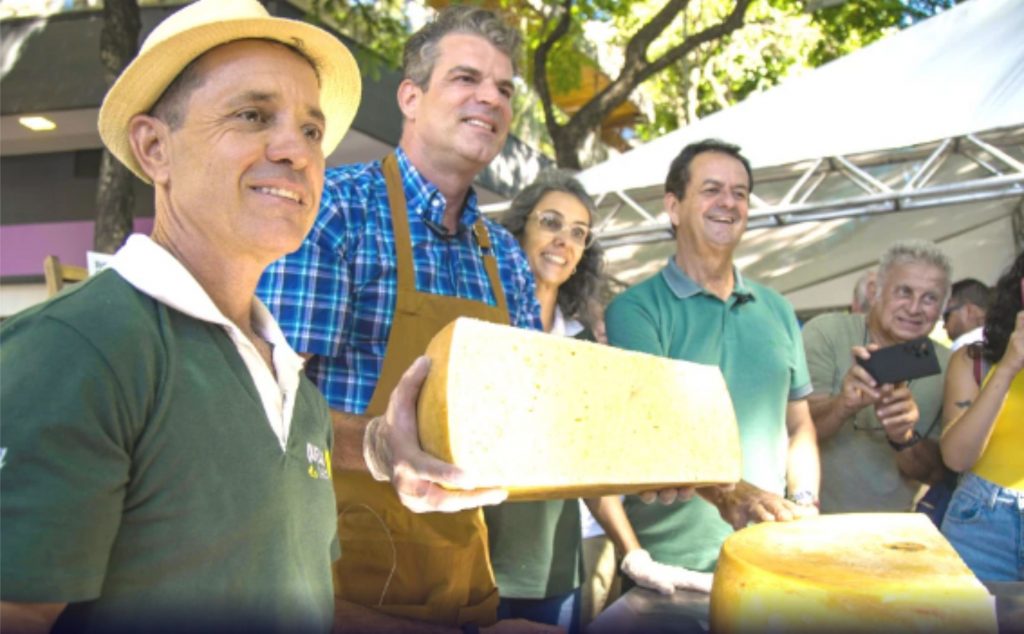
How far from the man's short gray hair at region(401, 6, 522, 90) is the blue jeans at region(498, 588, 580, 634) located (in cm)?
135

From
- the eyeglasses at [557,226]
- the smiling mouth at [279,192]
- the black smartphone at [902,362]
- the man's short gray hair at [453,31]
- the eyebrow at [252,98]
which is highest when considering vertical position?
the man's short gray hair at [453,31]

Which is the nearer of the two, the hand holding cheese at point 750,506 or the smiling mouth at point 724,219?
the hand holding cheese at point 750,506

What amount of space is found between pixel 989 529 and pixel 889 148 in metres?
2.43

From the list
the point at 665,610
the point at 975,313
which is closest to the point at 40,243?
the point at 975,313

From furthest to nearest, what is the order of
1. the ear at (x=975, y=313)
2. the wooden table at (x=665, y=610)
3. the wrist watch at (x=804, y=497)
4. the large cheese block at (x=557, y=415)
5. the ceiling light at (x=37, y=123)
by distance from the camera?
1. the ceiling light at (x=37, y=123)
2. the ear at (x=975, y=313)
3. the wrist watch at (x=804, y=497)
4. the wooden table at (x=665, y=610)
5. the large cheese block at (x=557, y=415)

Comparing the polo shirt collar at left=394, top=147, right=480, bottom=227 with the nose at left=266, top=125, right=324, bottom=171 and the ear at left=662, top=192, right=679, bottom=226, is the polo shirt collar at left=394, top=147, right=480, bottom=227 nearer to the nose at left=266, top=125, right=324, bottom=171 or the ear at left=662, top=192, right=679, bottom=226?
the nose at left=266, top=125, right=324, bottom=171

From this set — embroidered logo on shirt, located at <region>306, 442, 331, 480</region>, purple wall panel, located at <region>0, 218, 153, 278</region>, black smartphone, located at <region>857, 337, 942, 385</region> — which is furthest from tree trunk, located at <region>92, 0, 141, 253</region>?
embroidered logo on shirt, located at <region>306, 442, 331, 480</region>

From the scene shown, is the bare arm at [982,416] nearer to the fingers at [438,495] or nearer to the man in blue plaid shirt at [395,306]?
the man in blue plaid shirt at [395,306]

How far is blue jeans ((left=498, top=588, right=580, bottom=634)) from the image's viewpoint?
2391mm

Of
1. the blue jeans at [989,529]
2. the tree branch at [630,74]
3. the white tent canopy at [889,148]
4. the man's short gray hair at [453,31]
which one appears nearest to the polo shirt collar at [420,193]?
the man's short gray hair at [453,31]

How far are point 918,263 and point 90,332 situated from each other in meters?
3.16

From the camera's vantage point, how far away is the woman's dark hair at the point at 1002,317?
3.00 metres

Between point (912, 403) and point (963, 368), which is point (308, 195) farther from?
point (963, 368)

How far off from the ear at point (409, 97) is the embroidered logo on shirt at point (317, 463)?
112cm
